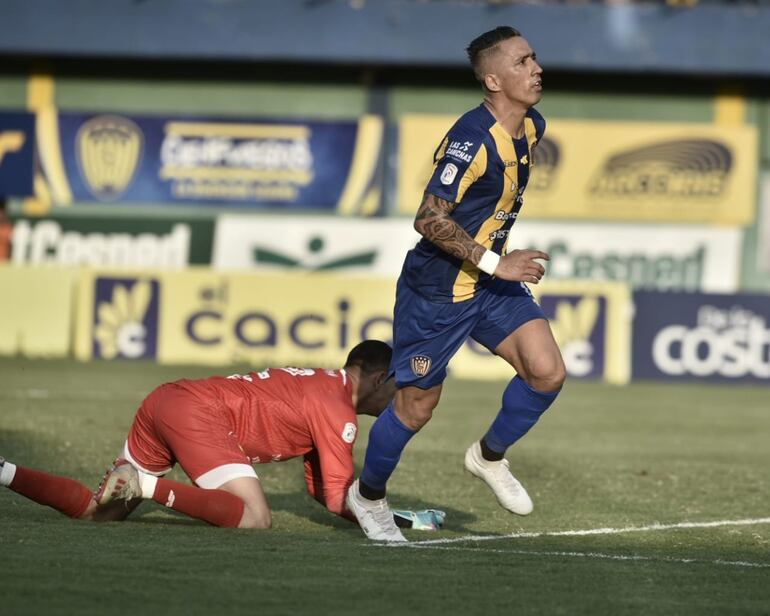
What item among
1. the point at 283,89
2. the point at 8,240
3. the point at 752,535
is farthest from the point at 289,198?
the point at 752,535

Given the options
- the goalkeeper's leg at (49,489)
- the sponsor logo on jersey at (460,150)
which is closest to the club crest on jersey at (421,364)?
the sponsor logo on jersey at (460,150)

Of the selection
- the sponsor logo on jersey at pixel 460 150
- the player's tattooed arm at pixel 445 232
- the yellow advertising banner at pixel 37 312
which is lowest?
the yellow advertising banner at pixel 37 312

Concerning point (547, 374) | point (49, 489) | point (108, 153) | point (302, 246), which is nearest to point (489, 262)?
point (547, 374)

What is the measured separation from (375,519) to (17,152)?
57.7 ft

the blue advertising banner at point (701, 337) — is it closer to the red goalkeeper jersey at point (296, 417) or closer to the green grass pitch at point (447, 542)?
the green grass pitch at point (447, 542)

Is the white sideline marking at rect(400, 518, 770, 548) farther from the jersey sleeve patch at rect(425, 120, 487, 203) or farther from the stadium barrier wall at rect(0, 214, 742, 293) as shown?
the stadium barrier wall at rect(0, 214, 742, 293)

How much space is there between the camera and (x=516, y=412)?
24.6ft

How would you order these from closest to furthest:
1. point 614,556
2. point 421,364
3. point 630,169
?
point 614,556 < point 421,364 < point 630,169

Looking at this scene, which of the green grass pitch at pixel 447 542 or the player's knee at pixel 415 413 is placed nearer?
the green grass pitch at pixel 447 542

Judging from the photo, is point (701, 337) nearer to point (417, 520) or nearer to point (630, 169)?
point (630, 169)

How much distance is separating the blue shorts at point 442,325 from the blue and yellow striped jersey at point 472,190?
0.20 feet

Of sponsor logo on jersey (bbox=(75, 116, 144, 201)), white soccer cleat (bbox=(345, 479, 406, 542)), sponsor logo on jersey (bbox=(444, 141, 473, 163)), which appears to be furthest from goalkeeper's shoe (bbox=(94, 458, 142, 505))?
sponsor logo on jersey (bbox=(75, 116, 144, 201))

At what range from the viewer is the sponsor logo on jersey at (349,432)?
743cm

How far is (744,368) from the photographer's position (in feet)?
62.2
